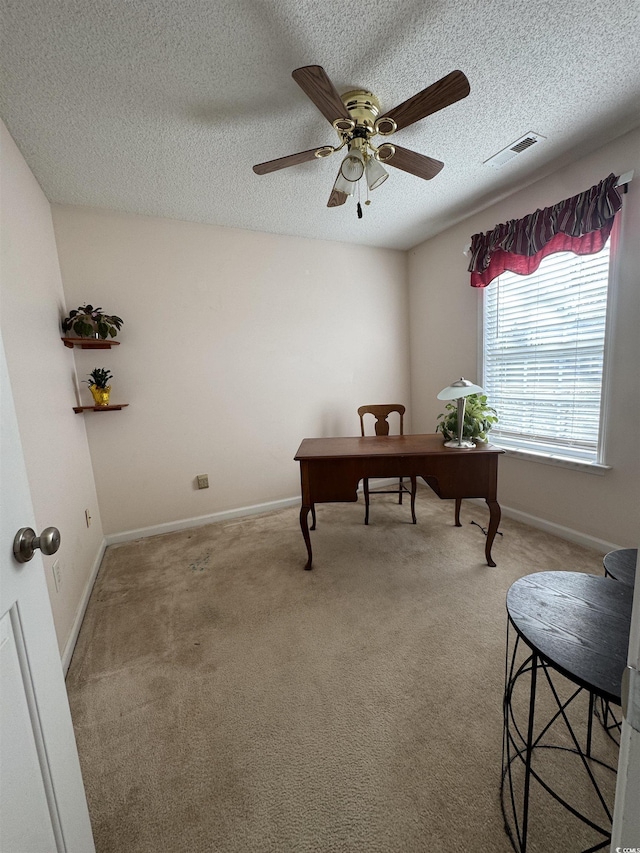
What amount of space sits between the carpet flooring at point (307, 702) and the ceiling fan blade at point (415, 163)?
2307 millimetres

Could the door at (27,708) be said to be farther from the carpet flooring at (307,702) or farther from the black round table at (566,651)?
the black round table at (566,651)

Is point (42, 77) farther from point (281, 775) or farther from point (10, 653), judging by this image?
point (281, 775)

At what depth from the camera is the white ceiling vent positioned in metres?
1.89

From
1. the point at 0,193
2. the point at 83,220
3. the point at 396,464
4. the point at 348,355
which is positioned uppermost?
the point at 83,220

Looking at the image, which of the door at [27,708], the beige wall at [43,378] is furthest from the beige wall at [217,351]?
the door at [27,708]

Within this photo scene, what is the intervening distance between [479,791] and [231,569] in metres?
1.64

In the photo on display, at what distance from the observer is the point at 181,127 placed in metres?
1.68

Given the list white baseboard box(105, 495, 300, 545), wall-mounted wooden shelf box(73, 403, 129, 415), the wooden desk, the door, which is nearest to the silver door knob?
the door

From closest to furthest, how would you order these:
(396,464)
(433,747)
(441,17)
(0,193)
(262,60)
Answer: (433,747), (441,17), (262,60), (0,193), (396,464)

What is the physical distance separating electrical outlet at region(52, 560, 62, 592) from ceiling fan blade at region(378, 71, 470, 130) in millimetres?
2528

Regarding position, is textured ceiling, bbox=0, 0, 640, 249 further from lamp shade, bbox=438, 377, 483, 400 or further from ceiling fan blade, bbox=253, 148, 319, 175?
lamp shade, bbox=438, 377, 483, 400

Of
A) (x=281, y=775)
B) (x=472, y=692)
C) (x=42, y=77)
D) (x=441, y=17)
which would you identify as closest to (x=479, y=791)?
(x=472, y=692)

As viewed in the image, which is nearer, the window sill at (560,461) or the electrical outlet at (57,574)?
the electrical outlet at (57,574)

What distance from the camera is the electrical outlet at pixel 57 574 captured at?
157 centimetres
